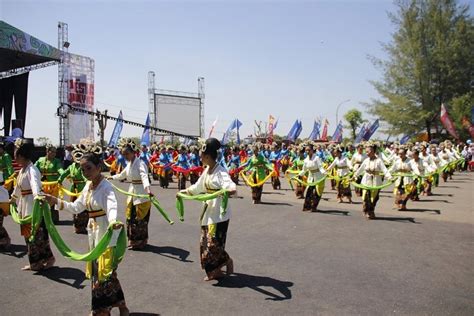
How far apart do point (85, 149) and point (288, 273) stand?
11.3 feet

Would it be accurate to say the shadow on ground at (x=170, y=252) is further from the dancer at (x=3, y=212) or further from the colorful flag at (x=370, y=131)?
the colorful flag at (x=370, y=131)

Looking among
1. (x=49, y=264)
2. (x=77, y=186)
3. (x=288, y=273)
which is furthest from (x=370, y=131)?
(x=49, y=264)

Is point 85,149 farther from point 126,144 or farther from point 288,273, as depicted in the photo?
point 288,273

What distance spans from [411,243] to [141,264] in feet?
17.0

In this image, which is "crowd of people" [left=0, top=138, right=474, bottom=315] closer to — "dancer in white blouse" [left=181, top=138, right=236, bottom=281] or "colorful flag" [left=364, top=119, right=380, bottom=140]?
"dancer in white blouse" [left=181, top=138, right=236, bottom=281]

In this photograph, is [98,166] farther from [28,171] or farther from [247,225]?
[247,225]

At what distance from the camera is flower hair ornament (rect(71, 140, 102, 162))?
15.0ft

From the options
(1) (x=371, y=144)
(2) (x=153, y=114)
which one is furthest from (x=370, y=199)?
(2) (x=153, y=114)

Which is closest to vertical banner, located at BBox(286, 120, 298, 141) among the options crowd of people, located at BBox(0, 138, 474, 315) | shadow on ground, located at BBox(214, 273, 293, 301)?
crowd of people, located at BBox(0, 138, 474, 315)

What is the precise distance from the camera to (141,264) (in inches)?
258

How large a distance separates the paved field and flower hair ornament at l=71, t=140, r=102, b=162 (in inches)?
72.1

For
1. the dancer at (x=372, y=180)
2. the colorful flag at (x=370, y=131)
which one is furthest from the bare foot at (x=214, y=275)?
the colorful flag at (x=370, y=131)

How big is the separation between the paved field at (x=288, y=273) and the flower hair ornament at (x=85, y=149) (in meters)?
1.83

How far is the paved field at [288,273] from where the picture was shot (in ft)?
16.0
